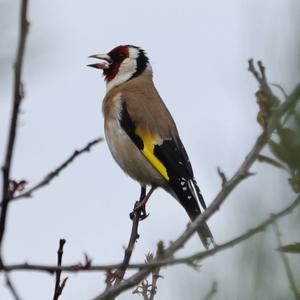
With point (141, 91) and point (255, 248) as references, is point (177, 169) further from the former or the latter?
point (255, 248)

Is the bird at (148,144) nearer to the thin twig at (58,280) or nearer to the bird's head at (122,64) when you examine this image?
the bird's head at (122,64)

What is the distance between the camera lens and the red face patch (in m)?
6.03

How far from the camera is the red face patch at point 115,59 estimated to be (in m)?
6.03

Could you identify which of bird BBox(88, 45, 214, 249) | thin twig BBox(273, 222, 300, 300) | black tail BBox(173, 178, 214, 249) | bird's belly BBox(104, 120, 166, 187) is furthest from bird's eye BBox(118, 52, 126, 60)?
thin twig BBox(273, 222, 300, 300)

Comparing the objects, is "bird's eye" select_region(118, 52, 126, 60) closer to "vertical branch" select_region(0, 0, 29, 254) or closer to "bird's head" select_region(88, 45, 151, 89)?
"bird's head" select_region(88, 45, 151, 89)

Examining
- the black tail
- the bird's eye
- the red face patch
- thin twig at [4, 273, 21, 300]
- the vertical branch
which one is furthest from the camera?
the bird's eye

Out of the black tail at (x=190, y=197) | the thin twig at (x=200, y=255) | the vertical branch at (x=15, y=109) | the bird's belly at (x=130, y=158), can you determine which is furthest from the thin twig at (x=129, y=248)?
the bird's belly at (x=130, y=158)

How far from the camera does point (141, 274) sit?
5.55 ft

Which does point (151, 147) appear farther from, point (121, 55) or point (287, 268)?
point (287, 268)

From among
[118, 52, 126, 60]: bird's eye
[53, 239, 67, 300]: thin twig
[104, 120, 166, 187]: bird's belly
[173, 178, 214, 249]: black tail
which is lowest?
[53, 239, 67, 300]: thin twig

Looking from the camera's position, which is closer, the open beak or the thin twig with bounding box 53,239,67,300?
the thin twig with bounding box 53,239,67,300

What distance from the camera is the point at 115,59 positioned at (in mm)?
6191

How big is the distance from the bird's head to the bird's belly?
84 cm

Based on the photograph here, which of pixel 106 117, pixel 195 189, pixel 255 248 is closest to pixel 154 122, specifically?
pixel 106 117
